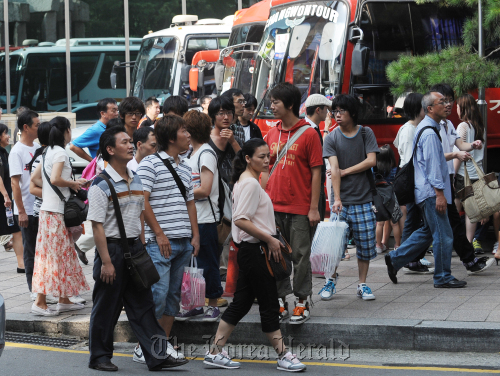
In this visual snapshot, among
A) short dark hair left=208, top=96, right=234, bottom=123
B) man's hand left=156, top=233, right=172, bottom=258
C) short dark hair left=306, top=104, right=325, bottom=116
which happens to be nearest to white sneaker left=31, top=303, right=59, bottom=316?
man's hand left=156, top=233, right=172, bottom=258

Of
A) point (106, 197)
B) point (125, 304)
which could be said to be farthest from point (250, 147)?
point (125, 304)

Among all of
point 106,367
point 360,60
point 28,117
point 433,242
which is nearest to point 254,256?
point 106,367

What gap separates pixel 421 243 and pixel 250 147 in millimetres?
2576

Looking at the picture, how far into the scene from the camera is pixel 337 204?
21.3ft

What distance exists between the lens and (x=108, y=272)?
5.00 meters

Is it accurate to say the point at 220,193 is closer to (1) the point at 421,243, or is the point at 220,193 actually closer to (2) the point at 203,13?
(1) the point at 421,243

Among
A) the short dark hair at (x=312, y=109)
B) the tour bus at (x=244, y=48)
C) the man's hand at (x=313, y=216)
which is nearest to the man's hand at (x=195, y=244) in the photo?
the man's hand at (x=313, y=216)

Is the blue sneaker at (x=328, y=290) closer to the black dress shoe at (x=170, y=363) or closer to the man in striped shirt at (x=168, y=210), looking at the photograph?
the man in striped shirt at (x=168, y=210)

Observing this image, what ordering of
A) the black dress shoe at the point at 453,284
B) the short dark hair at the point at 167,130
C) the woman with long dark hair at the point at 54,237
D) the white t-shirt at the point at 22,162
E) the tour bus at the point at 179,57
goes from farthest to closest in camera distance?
the tour bus at the point at 179,57, the white t-shirt at the point at 22,162, the black dress shoe at the point at 453,284, the woman with long dark hair at the point at 54,237, the short dark hair at the point at 167,130

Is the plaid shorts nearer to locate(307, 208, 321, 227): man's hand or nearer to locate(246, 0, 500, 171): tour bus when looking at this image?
locate(307, 208, 321, 227): man's hand

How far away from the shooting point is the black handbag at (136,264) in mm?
5051

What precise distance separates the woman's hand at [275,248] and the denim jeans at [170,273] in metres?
0.76

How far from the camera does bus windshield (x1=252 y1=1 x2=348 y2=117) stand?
395 inches

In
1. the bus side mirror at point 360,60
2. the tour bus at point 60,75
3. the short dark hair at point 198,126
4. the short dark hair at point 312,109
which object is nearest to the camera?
the short dark hair at point 198,126
